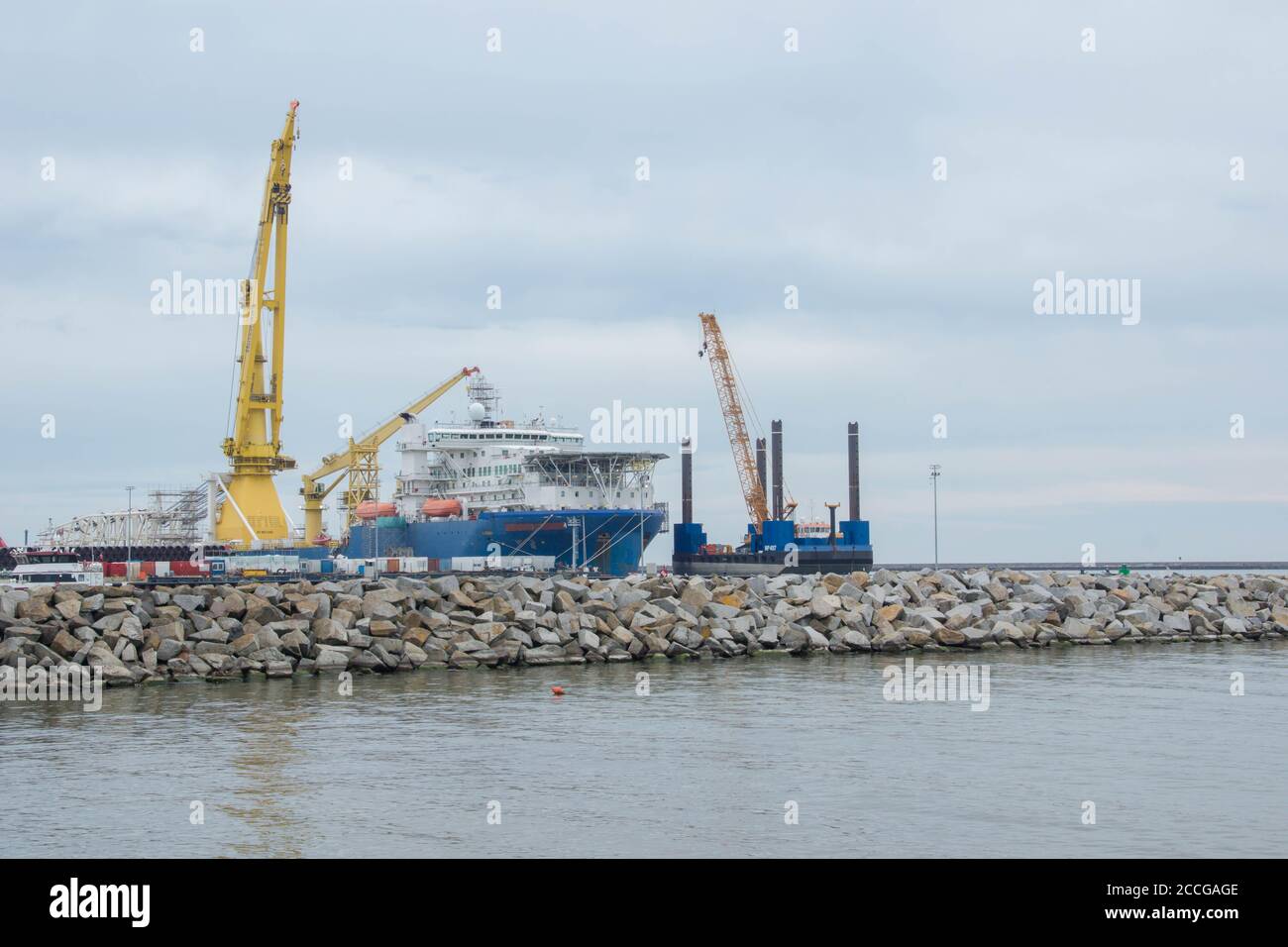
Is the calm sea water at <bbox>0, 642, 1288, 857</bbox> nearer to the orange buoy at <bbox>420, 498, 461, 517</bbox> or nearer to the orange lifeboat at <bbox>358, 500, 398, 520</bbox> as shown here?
the orange buoy at <bbox>420, 498, 461, 517</bbox>

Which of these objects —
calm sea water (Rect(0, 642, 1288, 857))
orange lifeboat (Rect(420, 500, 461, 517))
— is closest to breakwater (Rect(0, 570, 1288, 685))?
calm sea water (Rect(0, 642, 1288, 857))

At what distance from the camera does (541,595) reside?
4116cm

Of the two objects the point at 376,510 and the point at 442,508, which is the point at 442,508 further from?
the point at 376,510

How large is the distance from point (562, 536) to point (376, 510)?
1802 centimetres

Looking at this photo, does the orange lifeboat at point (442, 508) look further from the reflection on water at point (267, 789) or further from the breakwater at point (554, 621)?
the reflection on water at point (267, 789)

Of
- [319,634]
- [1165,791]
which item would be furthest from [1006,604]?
[1165,791]

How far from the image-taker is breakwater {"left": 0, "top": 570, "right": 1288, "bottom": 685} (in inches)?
1329

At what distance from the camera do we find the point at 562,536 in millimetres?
75312

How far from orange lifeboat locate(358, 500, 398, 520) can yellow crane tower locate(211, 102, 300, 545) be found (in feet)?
33.0

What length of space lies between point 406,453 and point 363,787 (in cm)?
6855

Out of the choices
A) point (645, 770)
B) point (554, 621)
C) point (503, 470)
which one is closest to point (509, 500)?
point (503, 470)
